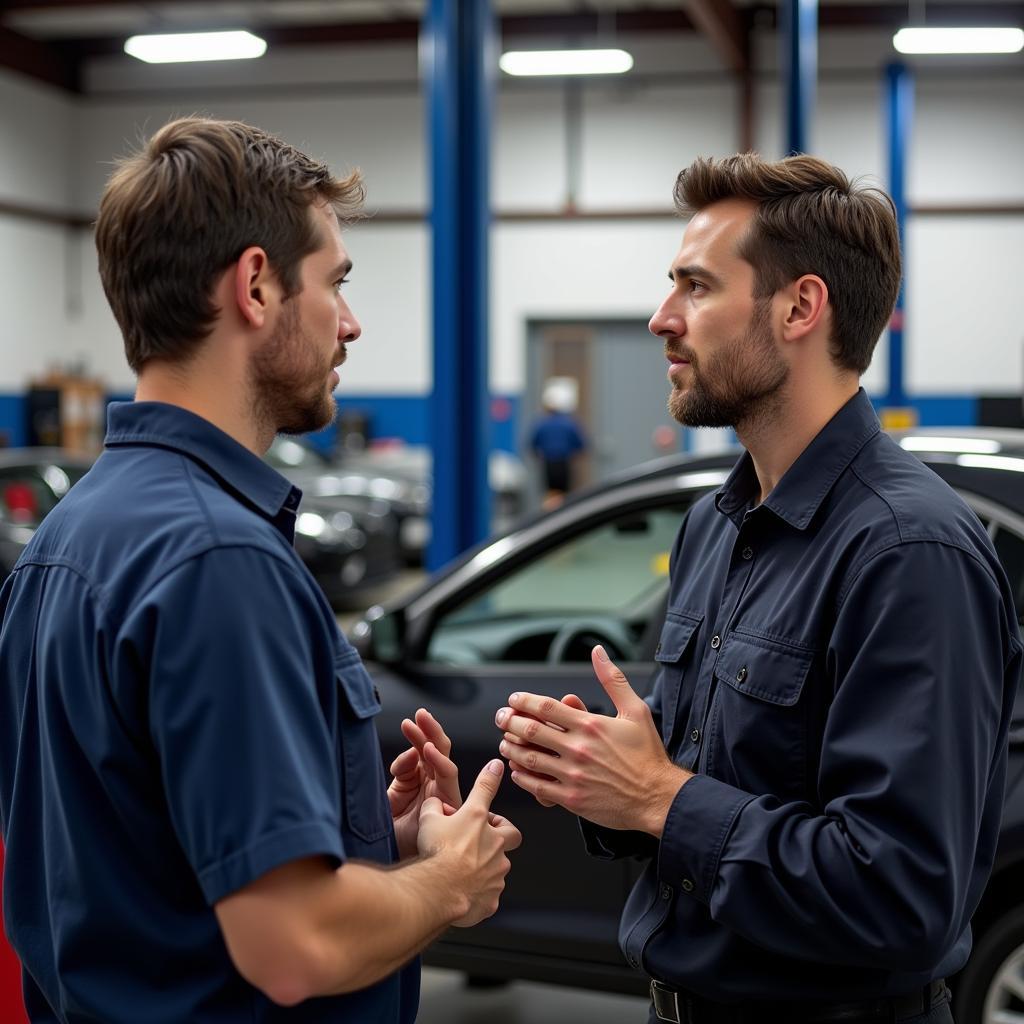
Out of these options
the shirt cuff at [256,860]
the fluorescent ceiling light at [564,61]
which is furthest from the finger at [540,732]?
the fluorescent ceiling light at [564,61]

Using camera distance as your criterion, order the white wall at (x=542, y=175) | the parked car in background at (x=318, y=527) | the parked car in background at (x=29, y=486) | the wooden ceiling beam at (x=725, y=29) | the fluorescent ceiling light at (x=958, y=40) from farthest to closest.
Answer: the white wall at (x=542, y=175) < the wooden ceiling beam at (x=725, y=29) < the fluorescent ceiling light at (x=958, y=40) < the parked car in background at (x=318, y=527) < the parked car in background at (x=29, y=486)

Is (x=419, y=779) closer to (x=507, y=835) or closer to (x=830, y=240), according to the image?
(x=507, y=835)

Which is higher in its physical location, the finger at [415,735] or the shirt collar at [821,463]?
the shirt collar at [821,463]

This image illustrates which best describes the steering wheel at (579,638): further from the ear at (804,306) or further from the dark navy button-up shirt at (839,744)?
the ear at (804,306)

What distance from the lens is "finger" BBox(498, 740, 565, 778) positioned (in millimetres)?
Result: 1589

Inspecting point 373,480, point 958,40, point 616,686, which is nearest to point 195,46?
point 373,480

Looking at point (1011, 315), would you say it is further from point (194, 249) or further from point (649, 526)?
point (194, 249)

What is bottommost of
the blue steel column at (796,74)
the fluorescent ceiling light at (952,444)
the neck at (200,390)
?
the fluorescent ceiling light at (952,444)

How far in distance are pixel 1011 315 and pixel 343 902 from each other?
53.5 feet

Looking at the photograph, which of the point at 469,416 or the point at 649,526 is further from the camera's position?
the point at 469,416

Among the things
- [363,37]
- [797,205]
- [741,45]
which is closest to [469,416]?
[797,205]

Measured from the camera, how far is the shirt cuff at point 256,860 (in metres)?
1.13

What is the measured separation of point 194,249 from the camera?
1.30 m

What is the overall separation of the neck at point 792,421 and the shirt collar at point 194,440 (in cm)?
70
